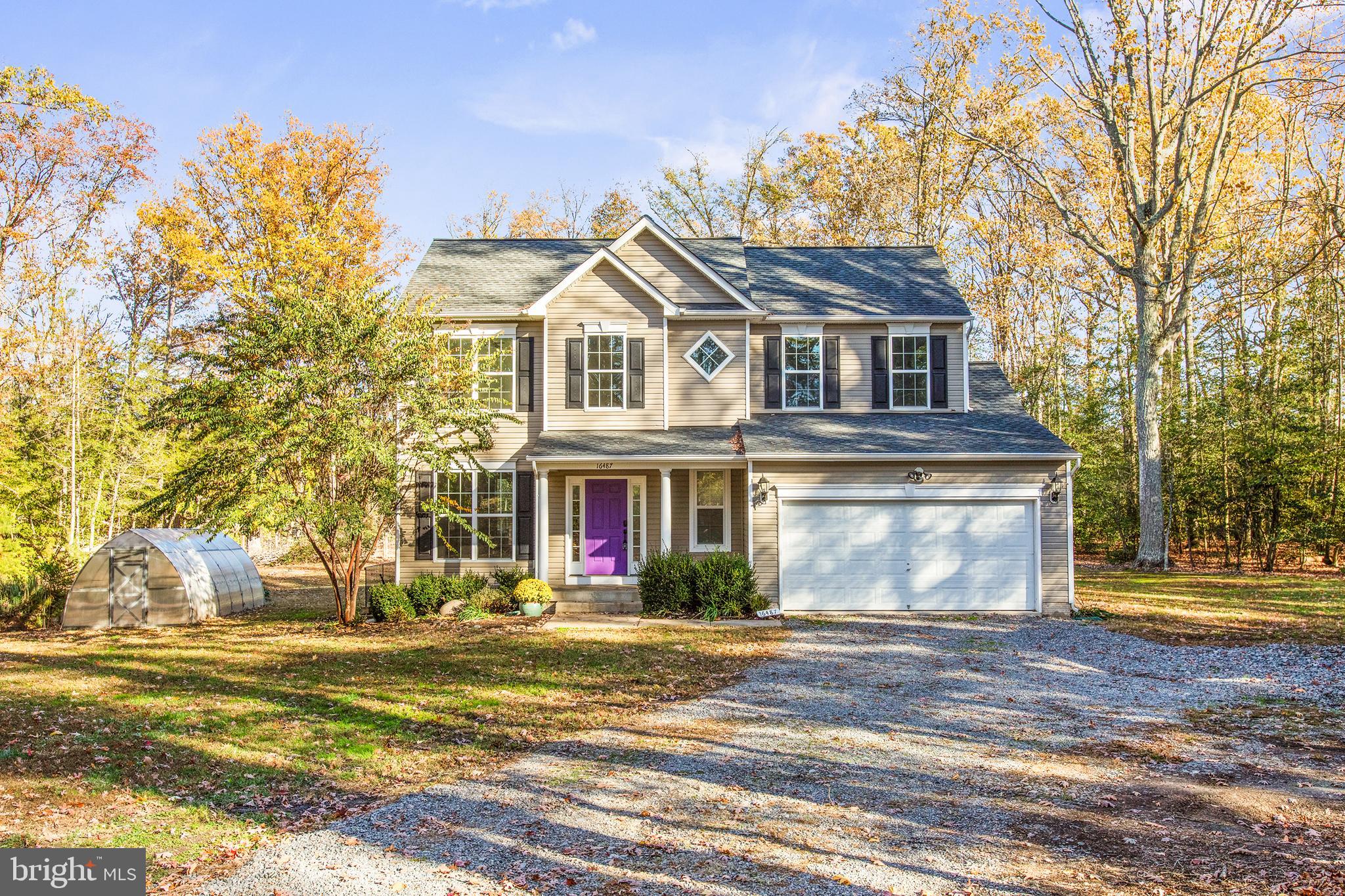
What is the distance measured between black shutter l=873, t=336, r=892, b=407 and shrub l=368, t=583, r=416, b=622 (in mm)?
10261

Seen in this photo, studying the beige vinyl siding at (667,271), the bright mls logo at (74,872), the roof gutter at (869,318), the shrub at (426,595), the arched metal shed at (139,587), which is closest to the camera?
the bright mls logo at (74,872)

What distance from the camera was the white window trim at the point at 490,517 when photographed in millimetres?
17078

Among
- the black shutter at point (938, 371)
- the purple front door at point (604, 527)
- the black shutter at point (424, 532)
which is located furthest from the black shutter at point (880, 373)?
the black shutter at point (424, 532)

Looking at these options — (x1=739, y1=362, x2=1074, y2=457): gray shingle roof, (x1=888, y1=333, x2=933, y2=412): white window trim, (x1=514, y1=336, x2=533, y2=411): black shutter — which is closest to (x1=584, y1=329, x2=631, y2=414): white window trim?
(x1=514, y1=336, x2=533, y2=411): black shutter

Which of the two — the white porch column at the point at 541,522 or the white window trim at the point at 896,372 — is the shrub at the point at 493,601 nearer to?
the white porch column at the point at 541,522

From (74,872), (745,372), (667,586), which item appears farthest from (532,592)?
(74,872)

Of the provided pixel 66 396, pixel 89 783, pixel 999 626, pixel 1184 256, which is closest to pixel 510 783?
pixel 89 783

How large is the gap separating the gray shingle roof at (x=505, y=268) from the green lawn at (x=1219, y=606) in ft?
31.4

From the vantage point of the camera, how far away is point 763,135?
3334 cm

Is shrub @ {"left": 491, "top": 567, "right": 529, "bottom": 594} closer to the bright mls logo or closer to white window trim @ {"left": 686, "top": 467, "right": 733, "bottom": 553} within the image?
white window trim @ {"left": 686, "top": 467, "right": 733, "bottom": 553}

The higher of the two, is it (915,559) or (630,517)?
(630,517)

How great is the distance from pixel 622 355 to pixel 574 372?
1.03 metres

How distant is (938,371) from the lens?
60.7 ft

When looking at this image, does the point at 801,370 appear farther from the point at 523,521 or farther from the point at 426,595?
the point at 426,595
